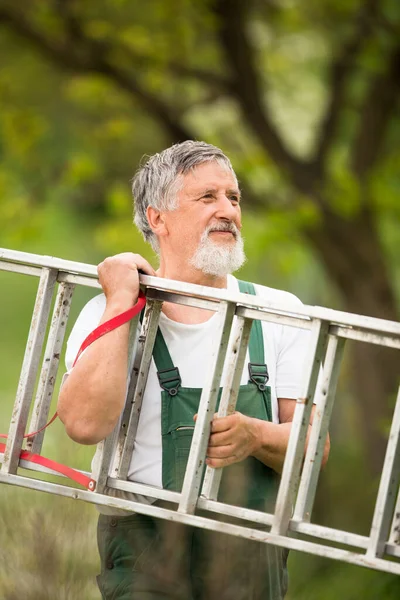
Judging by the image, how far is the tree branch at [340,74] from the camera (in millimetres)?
9141

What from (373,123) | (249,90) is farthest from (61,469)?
(373,123)

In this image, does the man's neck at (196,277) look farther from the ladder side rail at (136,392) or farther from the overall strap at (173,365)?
the ladder side rail at (136,392)

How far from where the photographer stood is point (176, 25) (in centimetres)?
955

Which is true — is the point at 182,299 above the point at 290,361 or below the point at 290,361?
above

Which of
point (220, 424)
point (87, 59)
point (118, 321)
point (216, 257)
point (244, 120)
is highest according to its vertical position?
point (87, 59)

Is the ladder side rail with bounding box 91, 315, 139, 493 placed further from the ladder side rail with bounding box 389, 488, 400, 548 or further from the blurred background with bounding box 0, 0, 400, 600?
the blurred background with bounding box 0, 0, 400, 600

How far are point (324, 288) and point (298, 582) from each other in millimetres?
13317

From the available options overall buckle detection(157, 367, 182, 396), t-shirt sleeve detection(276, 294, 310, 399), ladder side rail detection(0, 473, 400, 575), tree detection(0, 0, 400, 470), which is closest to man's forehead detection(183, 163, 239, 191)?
t-shirt sleeve detection(276, 294, 310, 399)

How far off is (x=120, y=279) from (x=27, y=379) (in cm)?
40

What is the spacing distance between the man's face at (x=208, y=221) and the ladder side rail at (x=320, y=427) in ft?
2.21

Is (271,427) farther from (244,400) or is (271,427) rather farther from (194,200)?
(194,200)

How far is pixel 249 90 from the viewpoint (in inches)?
363

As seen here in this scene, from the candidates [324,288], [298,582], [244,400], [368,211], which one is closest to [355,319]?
[244,400]

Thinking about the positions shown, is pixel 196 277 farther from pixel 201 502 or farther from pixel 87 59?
pixel 87 59
